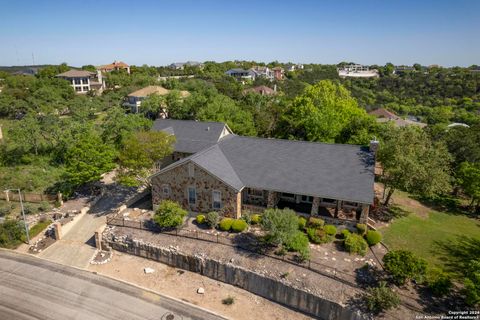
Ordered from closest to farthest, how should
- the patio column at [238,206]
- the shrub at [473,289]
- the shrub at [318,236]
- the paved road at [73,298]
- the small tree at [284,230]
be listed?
the shrub at [473,289] < the paved road at [73,298] < the small tree at [284,230] < the shrub at [318,236] < the patio column at [238,206]

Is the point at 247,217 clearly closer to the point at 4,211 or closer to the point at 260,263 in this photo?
the point at 260,263

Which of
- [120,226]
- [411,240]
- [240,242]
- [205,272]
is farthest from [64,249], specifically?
[411,240]

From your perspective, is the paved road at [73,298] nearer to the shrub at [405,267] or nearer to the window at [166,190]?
the window at [166,190]

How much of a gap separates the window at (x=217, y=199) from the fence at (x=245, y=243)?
10.5 ft

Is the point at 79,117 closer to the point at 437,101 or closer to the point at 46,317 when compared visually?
the point at 46,317

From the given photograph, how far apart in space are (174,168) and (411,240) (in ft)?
76.7

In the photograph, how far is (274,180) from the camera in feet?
100

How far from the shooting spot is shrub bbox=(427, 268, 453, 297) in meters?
21.5

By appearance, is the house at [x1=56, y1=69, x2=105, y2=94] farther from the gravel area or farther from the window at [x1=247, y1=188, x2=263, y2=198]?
the window at [x1=247, y1=188, x2=263, y2=198]

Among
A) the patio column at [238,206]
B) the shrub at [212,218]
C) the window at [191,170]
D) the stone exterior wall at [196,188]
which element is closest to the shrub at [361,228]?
the patio column at [238,206]

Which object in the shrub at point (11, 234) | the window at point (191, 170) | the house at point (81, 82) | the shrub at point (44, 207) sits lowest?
the shrub at point (11, 234)

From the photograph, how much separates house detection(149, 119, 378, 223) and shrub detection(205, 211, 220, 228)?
1.49 meters

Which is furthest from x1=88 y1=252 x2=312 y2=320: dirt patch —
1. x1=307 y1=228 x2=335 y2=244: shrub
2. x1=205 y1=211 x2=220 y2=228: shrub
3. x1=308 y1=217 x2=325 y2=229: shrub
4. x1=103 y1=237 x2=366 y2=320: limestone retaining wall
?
x1=308 y1=217 x2=325 y2=229: shrub

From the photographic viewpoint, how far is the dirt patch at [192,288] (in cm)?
2270
